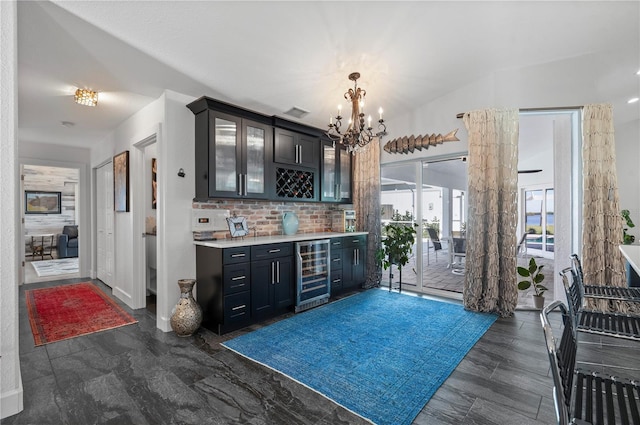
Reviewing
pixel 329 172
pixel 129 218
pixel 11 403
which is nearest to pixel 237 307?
pixel 11 403

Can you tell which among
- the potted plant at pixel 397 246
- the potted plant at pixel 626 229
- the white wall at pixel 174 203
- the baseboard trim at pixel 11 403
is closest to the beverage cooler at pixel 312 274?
the potted plant at pixel 397 246

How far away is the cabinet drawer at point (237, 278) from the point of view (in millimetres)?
3008

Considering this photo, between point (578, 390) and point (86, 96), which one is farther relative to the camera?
point (86, 96)

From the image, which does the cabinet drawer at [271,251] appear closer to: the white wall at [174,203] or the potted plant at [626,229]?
the white wall at [174,203]

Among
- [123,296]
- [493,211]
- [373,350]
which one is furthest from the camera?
[123,296]

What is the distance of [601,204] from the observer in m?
3.27

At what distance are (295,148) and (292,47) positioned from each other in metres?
1.55

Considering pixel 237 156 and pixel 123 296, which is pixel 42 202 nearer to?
pixel 123 296

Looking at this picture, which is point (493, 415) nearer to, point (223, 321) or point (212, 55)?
point (223, 321)

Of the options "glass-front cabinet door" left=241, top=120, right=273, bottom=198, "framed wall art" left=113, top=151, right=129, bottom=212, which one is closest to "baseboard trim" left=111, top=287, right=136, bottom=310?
"framed wall art" left=113, top=151, right=129, bottom=212

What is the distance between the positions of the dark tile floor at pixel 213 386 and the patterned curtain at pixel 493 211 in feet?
2.41

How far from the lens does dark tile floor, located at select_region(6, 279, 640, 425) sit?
1840mm

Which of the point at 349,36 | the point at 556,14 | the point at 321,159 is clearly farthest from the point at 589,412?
the point at 321,159

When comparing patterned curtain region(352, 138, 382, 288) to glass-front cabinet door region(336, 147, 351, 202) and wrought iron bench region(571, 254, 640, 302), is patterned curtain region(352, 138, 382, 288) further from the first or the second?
wrought iron bench region(571, 254, 640, 302)
